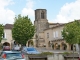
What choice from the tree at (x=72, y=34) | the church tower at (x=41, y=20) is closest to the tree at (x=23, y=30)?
the tree at (x=72, y=34)

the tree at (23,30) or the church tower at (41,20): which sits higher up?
the church tower at (41,20)

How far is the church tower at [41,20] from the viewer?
91875mm

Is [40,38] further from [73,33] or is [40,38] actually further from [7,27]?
[73,33]

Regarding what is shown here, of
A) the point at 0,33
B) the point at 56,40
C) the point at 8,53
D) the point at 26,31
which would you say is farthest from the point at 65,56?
the point at 56,40

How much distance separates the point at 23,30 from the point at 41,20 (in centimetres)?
4111

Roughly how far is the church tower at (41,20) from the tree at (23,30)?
3693 centimetres

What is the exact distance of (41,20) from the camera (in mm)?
93500

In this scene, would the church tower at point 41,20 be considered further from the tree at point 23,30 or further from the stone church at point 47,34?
the tree at point 23,30

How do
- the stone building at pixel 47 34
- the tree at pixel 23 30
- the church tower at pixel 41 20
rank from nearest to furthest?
the tree at pixel 23 30 → the stone building at pixel 47 34 → the church tower at pixel 41 20

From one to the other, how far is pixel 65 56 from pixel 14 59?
28.7ft

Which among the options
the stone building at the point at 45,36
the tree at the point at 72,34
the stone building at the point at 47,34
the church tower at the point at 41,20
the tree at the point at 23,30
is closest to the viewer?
the tree at the point at 72,34

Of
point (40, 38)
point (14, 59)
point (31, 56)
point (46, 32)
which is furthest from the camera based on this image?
point (40, 38)

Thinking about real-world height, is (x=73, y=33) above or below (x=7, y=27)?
below

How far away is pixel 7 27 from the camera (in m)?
79.3
